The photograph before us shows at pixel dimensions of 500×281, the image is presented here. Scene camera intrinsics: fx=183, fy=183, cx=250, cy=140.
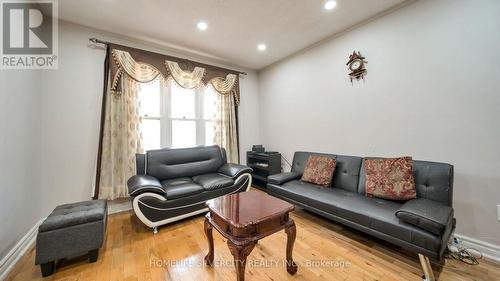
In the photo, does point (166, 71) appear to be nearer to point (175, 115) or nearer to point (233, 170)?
point (175, 115)

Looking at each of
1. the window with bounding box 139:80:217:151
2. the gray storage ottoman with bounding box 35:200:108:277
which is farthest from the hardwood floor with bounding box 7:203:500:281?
the window with bounding box 139:80:217:151

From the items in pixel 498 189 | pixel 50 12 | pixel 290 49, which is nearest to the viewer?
pixel 498 189

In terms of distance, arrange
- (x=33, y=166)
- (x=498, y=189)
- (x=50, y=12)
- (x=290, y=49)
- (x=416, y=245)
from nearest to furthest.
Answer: (x=416, y=245), (x=498, y=189), (x=33, y=166), (x=50, y=12), (x=290, y=49)

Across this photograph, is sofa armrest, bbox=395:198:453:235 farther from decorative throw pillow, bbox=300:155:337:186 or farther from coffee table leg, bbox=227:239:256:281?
coffee table leg, bbox=227:239:256:281

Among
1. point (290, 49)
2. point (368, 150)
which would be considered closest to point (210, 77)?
point (290, 49)

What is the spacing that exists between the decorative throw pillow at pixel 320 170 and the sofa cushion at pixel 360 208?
10cm

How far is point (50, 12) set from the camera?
7.53 ft

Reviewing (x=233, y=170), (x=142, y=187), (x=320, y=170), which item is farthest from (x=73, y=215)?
(x=320, y=170)

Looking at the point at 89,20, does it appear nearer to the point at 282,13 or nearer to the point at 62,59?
the point at 62,59

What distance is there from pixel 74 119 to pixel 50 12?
134 centimetres

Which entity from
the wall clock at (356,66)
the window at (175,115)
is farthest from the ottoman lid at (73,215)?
the wall clock at (356,66)

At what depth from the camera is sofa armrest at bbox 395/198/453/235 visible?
1.37 m

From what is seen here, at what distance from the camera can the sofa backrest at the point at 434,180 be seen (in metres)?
1.77

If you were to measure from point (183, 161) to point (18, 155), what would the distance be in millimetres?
1725
